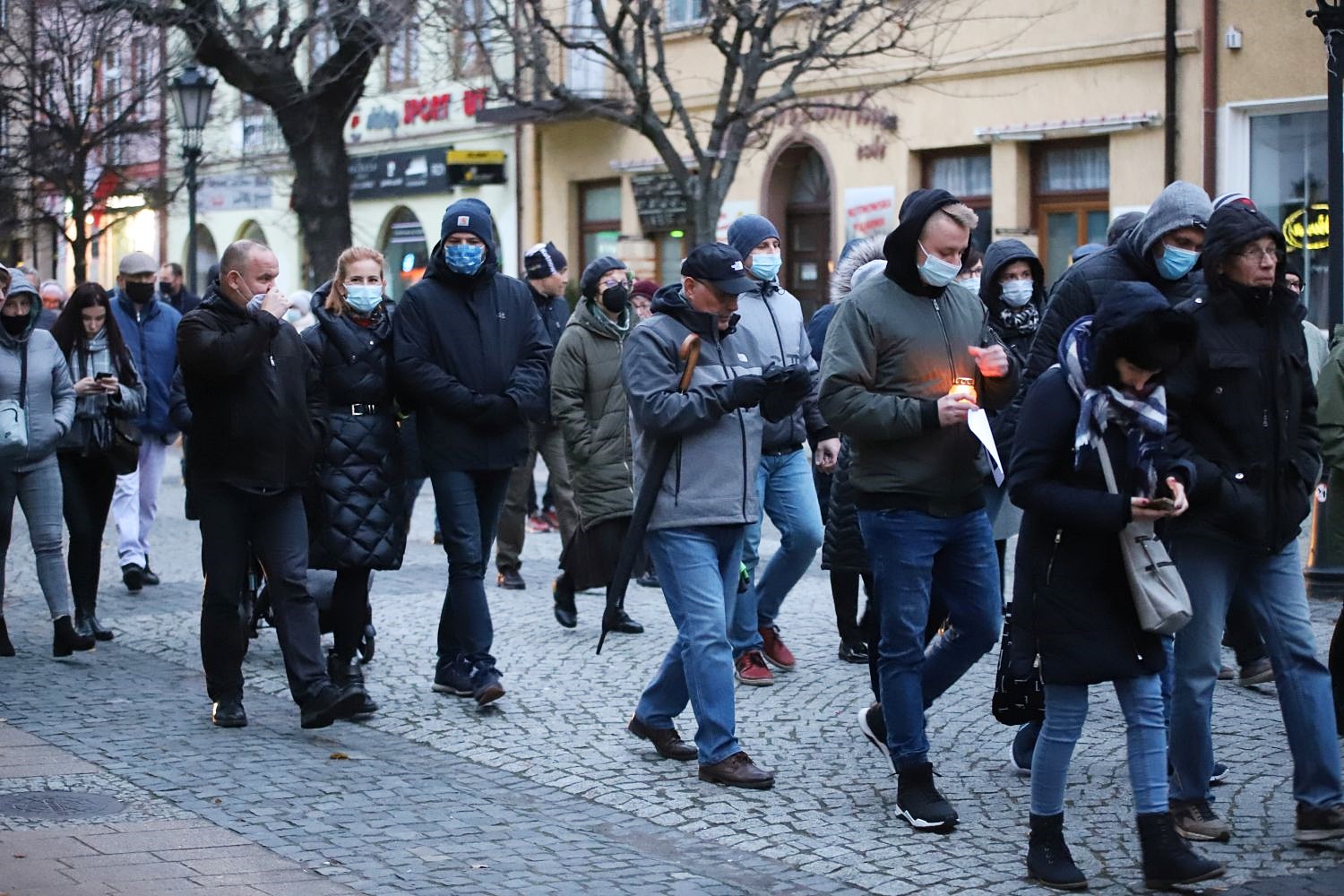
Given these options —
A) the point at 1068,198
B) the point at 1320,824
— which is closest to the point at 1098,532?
the point at 1320,824

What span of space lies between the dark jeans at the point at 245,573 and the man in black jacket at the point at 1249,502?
359 cm

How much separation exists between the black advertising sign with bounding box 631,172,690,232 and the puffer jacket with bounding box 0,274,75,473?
18.5 m

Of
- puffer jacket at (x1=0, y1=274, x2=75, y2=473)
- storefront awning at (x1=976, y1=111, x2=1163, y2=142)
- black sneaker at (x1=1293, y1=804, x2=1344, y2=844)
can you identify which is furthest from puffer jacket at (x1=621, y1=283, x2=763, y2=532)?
storefront awning at (x1=976, y1=111, x2=1163, y2=142)

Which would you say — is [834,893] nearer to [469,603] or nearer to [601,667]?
[469,603]

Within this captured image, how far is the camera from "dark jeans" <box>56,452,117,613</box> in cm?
1058

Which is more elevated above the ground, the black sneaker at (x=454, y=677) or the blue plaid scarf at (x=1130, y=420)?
the blue plaid scarf at (x=1130, y=420)

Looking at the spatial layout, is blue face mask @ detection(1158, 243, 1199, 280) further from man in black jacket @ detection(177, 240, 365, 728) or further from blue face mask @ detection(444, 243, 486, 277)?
man in black jacket @ detection(177, 240, 365, 728)

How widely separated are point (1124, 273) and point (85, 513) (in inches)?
229

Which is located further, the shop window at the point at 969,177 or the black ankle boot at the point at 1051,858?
the shop window at the point at 969,177

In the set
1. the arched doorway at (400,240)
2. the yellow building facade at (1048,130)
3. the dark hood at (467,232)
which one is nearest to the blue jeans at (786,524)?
the dark hood at (467,232)

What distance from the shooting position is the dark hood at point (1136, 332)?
5812 millimetres

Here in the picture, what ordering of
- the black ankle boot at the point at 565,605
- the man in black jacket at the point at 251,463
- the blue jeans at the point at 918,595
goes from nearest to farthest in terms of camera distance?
the blue jeans at the point at 918,595
the man in black jacket at the point at 251,463
the black ankle boot at the point at 565,605

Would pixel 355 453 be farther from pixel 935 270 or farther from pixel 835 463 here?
pixel 935 270

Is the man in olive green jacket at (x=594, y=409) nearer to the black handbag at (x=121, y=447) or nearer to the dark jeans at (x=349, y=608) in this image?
the dark jeans at (x=349, y=608)
